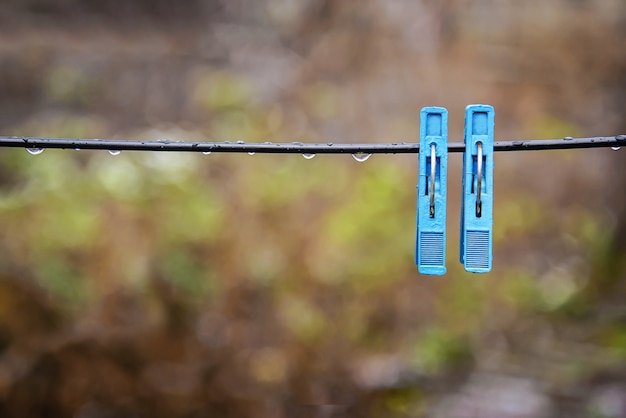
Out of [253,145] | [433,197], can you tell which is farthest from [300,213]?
[253,145]

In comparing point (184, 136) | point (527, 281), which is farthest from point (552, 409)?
point (184, 136)

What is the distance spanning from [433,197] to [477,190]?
10cm

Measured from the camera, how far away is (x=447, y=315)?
3869mm

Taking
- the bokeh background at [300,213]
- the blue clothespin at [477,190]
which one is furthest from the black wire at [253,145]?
the bokeh background at [300,213]

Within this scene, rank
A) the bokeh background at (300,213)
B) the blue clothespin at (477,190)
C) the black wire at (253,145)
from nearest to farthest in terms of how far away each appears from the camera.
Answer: the black wire at (253,145), the blue clothespin at (477,190), the bokeh background at (300,213)

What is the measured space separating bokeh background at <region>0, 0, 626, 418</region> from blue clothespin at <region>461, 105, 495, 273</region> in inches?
100

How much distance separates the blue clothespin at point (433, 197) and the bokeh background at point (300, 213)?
8.33 feet

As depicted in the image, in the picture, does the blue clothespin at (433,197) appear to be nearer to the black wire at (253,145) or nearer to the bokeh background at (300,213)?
the black wire at (253,145)

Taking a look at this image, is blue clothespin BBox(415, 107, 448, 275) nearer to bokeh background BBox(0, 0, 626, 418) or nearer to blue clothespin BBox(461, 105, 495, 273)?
blue clothespin BBox(461, 105, 495, 273)

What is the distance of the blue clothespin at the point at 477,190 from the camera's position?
1.25 meters

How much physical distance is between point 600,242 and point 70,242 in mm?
3748

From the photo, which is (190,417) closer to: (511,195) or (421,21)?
(511,195)

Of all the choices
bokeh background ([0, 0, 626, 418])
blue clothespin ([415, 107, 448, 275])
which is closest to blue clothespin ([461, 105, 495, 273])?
blue clothespin ([415, 107, 448, 275])

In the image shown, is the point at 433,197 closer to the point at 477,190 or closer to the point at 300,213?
the point at 477,190
